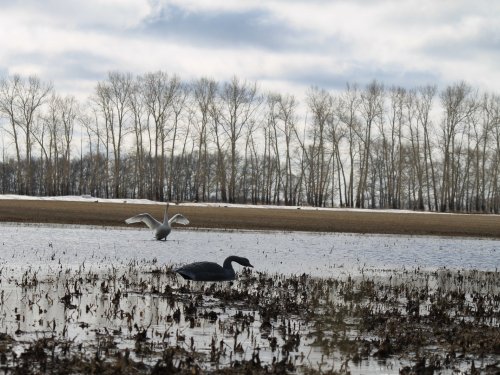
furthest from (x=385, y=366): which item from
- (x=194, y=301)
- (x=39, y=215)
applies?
(x=39, y=215)

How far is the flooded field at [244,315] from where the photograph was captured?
7613 mm

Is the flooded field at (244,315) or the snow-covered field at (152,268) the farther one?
the snow-covered field at (152,268)

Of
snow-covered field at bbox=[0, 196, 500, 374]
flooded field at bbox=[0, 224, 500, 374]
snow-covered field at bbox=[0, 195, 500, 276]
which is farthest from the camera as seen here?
snow-covered field at bbox=[0, 195, 500, 276]

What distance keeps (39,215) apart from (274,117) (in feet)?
186

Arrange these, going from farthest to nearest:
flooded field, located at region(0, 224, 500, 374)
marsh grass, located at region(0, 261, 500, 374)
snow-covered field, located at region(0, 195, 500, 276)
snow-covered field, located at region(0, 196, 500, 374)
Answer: snow-covered field, located at region(0, 195, 500, 276) < snow-covered field, located at region(0, 196, 500, 374) < flooded field, located at region(0, 224, 500, 374) < marsh grass, located at region(0, 261, 500, 374)

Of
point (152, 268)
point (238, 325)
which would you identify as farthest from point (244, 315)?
point (152, 268)

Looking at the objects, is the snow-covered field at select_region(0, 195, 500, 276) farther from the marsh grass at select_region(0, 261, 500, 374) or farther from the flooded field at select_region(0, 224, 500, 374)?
the marsh grass at select_region(0, 261, 500, 374)

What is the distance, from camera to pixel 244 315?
10.4 metres

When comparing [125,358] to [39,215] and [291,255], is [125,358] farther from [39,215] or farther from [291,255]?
[39,215]

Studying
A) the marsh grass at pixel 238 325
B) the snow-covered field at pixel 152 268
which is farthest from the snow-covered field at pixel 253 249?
the marsh grass at pixel 238 325

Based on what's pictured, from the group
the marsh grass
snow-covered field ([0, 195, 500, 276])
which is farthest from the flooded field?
snow-covered field ([0, 195, 500, 276])

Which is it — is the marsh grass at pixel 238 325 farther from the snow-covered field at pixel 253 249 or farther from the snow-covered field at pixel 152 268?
the snow-covered field at pixel 253 249

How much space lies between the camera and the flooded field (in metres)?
7.61

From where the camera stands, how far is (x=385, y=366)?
307 inches
